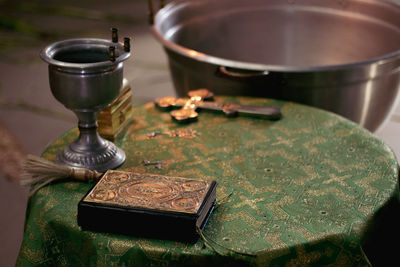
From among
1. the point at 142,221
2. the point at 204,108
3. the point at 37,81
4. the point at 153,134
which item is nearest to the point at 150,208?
the point at 142,221

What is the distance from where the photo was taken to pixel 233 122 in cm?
137

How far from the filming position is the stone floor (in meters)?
2.05

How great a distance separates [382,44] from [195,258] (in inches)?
56.8

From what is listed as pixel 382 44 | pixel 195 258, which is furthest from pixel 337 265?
pixel 382 44

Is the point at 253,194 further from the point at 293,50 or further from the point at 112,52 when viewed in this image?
the point at 293,50

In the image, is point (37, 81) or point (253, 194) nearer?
point (253, 194)

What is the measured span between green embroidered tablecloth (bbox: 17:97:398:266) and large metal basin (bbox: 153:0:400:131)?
9.4 inches

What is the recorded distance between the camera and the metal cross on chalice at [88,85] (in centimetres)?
104

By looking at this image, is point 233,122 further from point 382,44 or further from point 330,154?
point 382,44

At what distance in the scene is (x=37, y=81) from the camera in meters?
3.07

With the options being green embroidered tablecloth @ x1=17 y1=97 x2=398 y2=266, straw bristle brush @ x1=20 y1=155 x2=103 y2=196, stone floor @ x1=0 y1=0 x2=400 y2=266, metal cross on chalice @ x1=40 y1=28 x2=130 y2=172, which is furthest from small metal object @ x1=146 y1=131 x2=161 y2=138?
stone floor @ x1=0 y1=0 x2=400 y2=266

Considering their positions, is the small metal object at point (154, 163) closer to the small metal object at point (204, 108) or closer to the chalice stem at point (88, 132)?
the chalice stem at point (88, 132)

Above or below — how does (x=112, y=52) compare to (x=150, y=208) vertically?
above

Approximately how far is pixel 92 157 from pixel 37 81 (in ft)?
6.80
